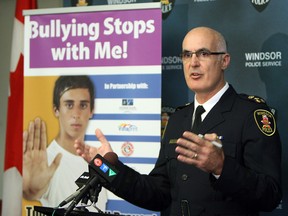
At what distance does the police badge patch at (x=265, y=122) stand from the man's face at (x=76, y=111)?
55.8 inches

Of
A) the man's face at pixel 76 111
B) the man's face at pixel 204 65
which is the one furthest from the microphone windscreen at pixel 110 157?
the man's face at pixel 76 111

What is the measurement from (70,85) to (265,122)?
5.25 ft

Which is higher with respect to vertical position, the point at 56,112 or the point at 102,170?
the point at 56,112

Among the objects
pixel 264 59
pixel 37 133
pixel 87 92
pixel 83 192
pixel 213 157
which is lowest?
pixel 83 192

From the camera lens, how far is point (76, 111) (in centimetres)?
318

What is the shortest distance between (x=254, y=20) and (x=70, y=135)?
4.92 ft

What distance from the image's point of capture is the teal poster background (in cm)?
321

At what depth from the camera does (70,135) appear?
3.22m

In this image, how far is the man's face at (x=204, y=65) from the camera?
218 cm

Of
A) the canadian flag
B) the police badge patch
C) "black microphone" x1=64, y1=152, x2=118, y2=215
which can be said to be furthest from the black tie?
the canadian flag

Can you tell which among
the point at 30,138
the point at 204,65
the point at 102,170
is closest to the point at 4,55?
the point at 30,138

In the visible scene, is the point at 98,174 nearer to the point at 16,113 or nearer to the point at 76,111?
the point at 76,111

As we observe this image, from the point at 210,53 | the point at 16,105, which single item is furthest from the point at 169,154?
the point at 16,105

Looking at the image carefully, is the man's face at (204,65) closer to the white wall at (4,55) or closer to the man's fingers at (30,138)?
the man's fingers at (30,138)
